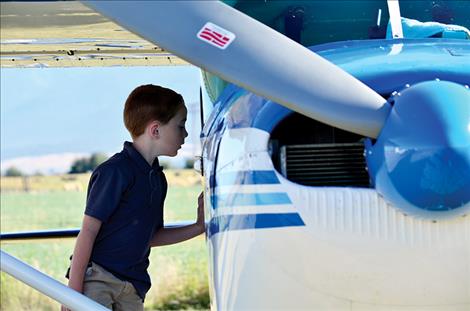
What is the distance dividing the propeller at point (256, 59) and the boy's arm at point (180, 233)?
1.61 m

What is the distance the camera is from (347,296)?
3715 millimetres

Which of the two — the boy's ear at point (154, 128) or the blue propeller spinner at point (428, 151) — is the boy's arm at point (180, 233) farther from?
the blue propeller spinner at point (428, 151)

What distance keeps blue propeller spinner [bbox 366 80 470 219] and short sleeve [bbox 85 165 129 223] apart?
133 cm

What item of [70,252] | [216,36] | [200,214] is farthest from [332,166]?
[70,252]

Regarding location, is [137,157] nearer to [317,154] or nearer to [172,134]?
[172,134]

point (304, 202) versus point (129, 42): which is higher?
point (129, 42)

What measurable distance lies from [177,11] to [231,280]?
0.96m

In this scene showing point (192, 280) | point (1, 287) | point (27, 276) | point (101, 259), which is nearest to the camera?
point (27, 276)

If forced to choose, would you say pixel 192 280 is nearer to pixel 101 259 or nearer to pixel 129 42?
pixel 129 42

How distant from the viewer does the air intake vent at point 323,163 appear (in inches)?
147

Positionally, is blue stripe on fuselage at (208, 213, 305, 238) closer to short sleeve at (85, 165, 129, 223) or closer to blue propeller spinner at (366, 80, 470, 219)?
blue propeller spinner at (366, 80, 470, 219)

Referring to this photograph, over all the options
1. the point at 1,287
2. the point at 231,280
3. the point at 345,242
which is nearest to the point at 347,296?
the point at 345,242

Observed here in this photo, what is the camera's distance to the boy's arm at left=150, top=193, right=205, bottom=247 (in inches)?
204

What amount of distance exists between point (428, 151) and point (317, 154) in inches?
20.1
